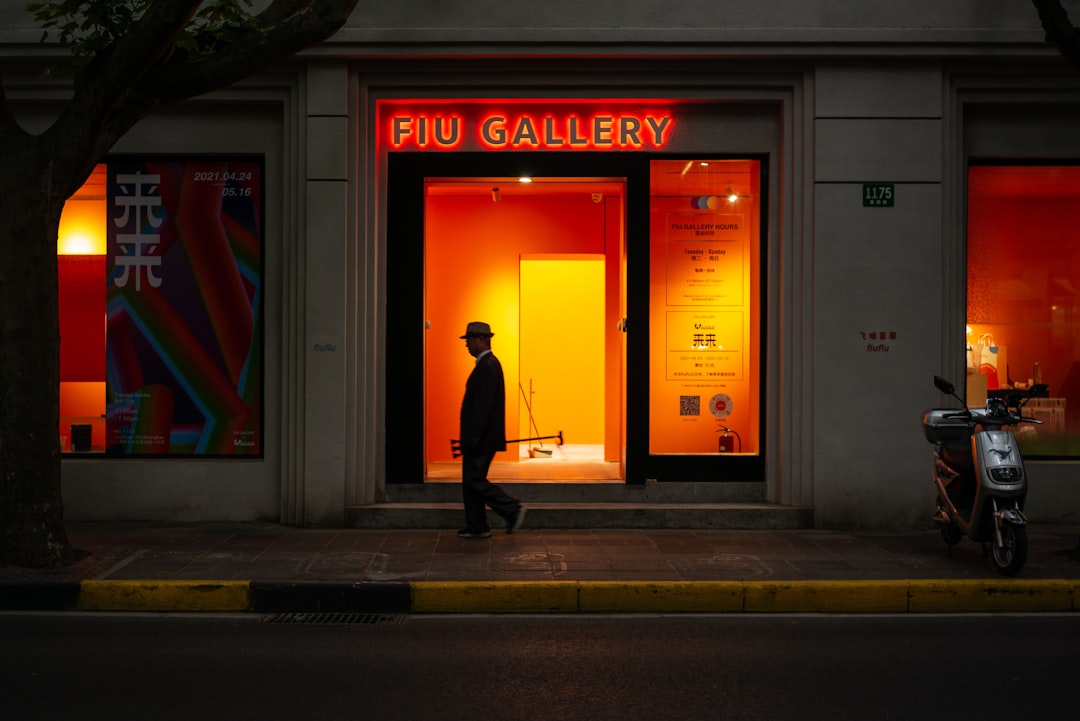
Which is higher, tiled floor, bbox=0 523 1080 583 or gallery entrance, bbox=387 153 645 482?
gallery entrance, bbox=387 153 645 482

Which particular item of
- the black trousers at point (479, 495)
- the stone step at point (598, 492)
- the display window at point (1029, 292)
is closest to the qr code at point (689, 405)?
the stone step at point (598, 492)

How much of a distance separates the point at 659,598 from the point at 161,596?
140 inches

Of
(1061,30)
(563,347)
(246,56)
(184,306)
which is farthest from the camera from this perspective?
(563,347)

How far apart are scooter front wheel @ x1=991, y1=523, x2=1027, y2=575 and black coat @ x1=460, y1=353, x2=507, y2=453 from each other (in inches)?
167

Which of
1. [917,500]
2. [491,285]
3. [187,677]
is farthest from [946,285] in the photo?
[187,677]

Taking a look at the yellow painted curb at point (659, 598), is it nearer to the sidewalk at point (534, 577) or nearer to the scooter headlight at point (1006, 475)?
the sidewalk at point (534, 577)

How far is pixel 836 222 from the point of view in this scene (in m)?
10.2

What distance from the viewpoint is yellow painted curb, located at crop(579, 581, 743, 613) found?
7527 millimetres

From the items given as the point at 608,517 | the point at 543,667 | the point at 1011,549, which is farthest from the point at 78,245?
the point at 1011,549

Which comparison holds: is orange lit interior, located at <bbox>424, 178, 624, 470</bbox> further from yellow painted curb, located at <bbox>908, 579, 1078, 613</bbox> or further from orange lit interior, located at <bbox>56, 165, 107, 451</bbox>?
yellow painted curb, located at <bbox>908, 579, 1078, 613</bbox>

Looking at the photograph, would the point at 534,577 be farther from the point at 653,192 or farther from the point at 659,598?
the point at 653,192

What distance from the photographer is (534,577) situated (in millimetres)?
7902

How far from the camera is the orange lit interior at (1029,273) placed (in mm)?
10742

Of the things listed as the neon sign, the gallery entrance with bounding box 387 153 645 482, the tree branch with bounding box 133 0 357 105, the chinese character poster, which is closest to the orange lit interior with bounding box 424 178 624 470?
the gallery entrance with bounding box 387 153 645 482
